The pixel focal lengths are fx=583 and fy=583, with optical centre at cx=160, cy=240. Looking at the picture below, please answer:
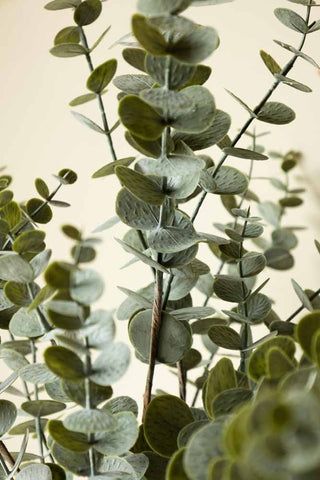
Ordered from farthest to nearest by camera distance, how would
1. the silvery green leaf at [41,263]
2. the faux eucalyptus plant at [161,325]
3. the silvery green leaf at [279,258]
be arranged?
the silvery green leaf at [279,258], the silvery green leaf at [41,263], the faux eucalyptus plant at [161,325]

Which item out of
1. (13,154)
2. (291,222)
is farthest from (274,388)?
(13,154)

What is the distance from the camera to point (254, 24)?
789 mm

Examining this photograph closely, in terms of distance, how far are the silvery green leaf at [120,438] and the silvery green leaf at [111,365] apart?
0.04m

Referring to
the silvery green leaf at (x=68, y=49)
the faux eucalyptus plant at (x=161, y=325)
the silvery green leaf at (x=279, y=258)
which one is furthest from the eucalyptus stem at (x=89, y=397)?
the silvery green leaf at (x=279, y=258)

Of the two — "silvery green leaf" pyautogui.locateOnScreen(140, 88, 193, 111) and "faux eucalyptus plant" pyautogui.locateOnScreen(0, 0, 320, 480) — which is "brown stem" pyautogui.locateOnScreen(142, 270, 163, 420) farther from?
"silvery green leaf" pyautogui.locateOnScreen(140, 88, 193, 111)

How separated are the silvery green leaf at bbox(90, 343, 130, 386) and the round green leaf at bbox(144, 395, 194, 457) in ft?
0.16

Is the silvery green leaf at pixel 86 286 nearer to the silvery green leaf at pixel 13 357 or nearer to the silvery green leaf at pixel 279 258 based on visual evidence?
the silvery green leaf at pixel 13 357

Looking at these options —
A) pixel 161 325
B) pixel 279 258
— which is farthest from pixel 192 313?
pixel 279 258

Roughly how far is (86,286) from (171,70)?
0.10 m

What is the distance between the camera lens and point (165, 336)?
1.11ft

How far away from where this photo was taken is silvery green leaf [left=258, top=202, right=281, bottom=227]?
2.48ft

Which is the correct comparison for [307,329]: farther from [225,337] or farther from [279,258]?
[279,258]

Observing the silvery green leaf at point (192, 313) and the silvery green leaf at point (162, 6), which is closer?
the silvery green leaf at point (162, 6)

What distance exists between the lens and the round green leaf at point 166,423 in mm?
268
